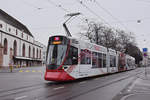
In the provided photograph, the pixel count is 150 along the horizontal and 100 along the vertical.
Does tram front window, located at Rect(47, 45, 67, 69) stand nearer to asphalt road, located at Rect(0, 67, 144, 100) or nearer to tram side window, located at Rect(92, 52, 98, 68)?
asphalt road, located at Rect(0, 67, 144, 100)

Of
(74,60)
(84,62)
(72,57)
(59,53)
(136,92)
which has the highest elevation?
(59,53)


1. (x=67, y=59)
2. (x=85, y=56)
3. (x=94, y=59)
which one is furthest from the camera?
(x=94, y=59)

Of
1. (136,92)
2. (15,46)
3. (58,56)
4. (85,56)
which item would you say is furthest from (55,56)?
(15,46)

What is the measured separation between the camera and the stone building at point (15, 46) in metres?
58.7

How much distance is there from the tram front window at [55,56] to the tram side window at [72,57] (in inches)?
17.8

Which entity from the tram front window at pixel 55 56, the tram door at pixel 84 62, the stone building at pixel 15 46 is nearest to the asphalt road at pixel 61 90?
the tram front window at pixel 55 56

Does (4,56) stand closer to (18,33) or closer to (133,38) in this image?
(18,33)

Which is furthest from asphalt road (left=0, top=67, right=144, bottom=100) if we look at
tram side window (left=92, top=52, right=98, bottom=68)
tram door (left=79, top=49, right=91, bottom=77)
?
tram side window (left=92, top=52, right=98, bottom=68)

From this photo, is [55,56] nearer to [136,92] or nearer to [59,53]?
[59,53]

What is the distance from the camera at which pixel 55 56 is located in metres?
13.7

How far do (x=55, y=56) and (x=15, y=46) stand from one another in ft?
188

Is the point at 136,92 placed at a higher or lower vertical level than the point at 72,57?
lower

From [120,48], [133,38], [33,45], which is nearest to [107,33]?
[120,48]

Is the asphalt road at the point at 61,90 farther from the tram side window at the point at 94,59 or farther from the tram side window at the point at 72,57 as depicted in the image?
the tram side window at the point at 94,59
